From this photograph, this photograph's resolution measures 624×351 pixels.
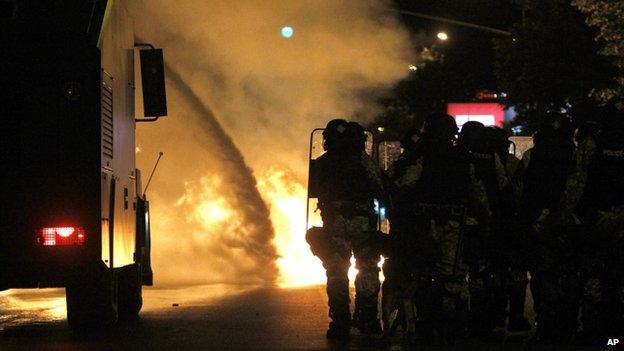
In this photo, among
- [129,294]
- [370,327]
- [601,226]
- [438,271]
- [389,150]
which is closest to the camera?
[438,271]

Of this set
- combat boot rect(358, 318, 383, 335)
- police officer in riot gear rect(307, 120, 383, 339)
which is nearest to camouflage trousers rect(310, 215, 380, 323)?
police officer in riot gear rect(307, 120, 383, 339)

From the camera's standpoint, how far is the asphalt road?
10664 mm

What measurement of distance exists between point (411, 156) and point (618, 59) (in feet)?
48.0

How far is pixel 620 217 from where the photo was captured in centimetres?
1070

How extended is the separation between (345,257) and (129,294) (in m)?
3.83

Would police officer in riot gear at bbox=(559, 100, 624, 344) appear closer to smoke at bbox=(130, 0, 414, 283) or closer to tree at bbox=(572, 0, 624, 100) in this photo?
smoke at bbox=(130, 0, 414, 283)

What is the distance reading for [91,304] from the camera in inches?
474

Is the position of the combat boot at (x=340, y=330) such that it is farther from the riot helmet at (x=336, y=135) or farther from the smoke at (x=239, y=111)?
the smoke at (x=239, y=111)

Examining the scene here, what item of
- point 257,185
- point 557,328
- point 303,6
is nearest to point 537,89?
point 303,6

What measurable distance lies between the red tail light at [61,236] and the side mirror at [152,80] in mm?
2675

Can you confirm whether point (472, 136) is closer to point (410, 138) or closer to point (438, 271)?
point (410, 138)

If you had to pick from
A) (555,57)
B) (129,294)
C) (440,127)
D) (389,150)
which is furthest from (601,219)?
(555,57)

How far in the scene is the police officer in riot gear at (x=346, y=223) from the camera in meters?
11.1

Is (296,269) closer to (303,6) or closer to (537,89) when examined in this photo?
(303,6)
